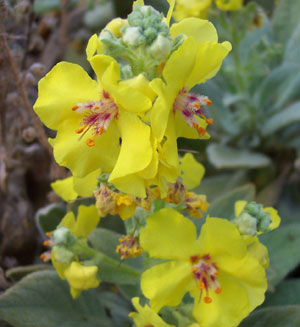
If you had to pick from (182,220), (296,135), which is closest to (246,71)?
(296,135)

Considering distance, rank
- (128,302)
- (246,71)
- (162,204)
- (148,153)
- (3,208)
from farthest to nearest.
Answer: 1. (246,71)
2. (3,208)
3. (128,302)
4. (162,204)
5. (148,153)

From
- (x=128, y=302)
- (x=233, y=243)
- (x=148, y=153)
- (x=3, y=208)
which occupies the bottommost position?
(x=128, y=302)

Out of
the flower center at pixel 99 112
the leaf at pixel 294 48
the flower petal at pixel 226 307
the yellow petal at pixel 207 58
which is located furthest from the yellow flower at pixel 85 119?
the leaf at pixel 294 48

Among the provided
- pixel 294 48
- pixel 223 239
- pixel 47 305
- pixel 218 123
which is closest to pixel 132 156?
pixel 223 239

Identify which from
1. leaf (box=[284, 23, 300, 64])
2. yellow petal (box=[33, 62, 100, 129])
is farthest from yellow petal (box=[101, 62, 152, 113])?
leaf (box=[284, 23, 300, 64])

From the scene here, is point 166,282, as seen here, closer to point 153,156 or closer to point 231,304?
point 231,304

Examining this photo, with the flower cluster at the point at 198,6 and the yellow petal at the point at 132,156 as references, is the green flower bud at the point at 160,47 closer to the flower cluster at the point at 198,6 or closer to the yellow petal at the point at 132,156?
the yellow petal at the point at 132,156

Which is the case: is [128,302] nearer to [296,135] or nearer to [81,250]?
[81,250]

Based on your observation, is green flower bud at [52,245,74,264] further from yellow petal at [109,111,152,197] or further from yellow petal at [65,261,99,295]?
yellow petal at [109,111,152,197]
